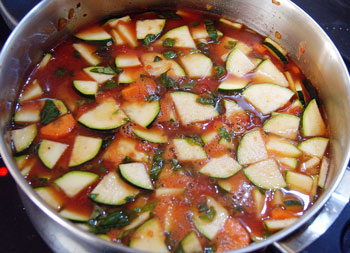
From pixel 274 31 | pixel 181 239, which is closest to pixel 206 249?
pixel 181 239

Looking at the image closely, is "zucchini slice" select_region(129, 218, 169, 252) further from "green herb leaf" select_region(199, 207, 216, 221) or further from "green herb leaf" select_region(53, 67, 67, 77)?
"green herb leaf" select_region(53, 67, 67, 77)

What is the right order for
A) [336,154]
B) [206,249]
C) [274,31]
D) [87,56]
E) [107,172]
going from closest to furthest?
[206,249] < [107,172] < [336,154] < [87,56] < [274,31]

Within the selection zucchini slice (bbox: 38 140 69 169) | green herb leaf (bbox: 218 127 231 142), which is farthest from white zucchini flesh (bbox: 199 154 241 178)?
zucchini slice (bbox: 38 140 69 169)

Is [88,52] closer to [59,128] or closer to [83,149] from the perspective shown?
[59,128]

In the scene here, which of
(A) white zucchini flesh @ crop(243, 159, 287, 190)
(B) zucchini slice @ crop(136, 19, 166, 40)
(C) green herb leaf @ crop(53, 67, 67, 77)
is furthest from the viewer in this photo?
(B) zucchini slice @ crop(136, 19, 166, 40)

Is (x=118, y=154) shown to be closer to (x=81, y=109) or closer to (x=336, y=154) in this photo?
(x=81, y=109)

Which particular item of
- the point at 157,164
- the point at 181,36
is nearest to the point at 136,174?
the point at 157,164
